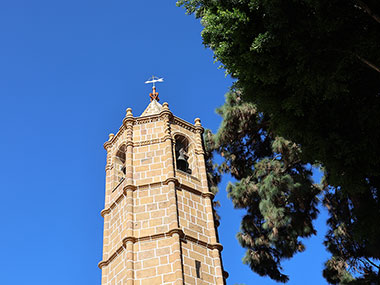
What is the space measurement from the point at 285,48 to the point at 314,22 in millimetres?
753

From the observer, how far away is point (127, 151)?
1794cm

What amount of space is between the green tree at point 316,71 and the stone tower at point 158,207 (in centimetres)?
587

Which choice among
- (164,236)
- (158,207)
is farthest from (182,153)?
(164,236)

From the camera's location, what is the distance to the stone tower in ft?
48.8

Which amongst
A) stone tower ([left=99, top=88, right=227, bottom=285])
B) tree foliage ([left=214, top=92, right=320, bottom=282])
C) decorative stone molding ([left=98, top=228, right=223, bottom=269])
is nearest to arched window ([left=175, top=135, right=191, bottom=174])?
stone tower ([left=99, top=88, right=227, bottom=285])

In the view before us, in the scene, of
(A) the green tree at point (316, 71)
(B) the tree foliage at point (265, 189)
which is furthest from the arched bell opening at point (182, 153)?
(A) the green tree at point (316, 71)

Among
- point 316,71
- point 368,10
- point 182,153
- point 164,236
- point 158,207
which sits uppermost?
point 182,153

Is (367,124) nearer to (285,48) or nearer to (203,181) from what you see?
(285,48)

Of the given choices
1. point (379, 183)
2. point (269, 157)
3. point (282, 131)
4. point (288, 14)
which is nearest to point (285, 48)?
point (288, 14)

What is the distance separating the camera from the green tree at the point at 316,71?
907 centimetres

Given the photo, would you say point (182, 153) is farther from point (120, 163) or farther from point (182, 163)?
point (120, 163)

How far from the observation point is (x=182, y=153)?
61.1 feet

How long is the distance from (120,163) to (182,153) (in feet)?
7.99

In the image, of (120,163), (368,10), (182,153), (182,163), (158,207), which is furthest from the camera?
(120,163)
